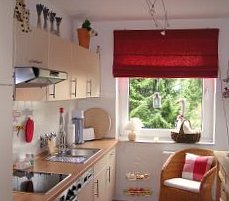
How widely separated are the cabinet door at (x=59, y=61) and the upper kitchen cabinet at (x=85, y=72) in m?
0.19

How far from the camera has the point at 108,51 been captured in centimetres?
422

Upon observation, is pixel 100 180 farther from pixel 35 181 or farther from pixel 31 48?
pixel 31 48

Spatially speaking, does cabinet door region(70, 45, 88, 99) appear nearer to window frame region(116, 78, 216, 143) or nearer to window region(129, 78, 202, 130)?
window frame region(116, 78, 216, 143)

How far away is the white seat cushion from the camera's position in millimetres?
3527

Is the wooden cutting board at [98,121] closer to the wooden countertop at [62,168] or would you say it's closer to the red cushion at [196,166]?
the wooden countertop at [62,168]

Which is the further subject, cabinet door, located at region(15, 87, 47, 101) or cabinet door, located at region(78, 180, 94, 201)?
cabinet door, located at region(78, 180, 94, 201)

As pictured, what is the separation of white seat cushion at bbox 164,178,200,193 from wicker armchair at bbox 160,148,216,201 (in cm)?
4

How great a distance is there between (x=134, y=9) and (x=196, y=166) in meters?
1.86

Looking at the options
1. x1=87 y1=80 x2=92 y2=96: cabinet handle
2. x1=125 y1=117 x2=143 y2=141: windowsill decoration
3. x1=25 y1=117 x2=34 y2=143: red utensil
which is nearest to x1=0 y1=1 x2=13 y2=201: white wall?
x1=25 y1=117 x2=34 y2=143: red utensil

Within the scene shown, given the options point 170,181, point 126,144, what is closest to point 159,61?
point 126,144

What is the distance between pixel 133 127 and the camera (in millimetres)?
4152

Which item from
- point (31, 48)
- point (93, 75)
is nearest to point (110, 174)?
point (93, 75)

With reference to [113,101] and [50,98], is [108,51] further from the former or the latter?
[50,98]

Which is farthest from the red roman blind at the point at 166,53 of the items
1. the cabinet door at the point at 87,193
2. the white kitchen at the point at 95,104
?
the cabinet door at the point at 87,193
